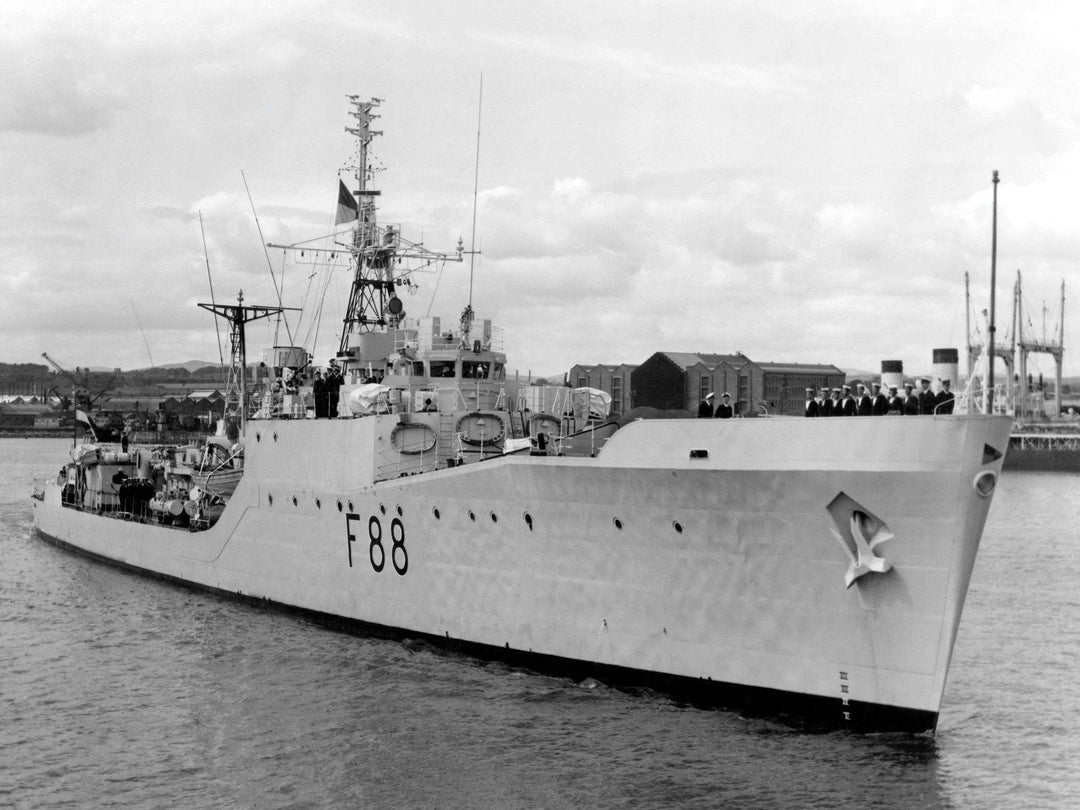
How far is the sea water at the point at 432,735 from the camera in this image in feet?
41.1

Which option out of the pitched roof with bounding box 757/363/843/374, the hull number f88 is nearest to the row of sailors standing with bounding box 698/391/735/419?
the hull number f88

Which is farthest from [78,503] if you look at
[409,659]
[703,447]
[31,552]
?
[703,447]

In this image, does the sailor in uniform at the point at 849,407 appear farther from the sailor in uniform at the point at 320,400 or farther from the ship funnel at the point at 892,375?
the sailor in uniform at the point at 320,400

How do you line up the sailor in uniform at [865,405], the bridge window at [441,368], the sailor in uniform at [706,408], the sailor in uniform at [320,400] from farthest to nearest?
the sailor in uniform at [320,400], the bridge window at [441,368], the sailor in uniform at [706,408], the sailor in uniform at [865,405]

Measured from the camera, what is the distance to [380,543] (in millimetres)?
18844

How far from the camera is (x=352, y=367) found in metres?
23.3

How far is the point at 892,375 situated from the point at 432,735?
25.0 feet

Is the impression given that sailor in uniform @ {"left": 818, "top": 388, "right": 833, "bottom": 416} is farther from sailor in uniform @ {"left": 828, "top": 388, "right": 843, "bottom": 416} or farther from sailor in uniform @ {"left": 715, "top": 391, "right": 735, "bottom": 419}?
sailor in uniform @ {"left": 715, "top": 391, "right": 735, "bottom": 419}

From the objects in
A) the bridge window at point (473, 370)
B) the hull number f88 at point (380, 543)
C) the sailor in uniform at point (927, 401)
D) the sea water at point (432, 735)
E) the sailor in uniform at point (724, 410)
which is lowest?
the sea water at point (432, 735)

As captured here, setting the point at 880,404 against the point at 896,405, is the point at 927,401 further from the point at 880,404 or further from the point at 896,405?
the point at 880,404

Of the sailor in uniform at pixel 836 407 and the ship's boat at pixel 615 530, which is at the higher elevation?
the sailor in uniform at pixel 836 407

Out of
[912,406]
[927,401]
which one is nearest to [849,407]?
[912,406]

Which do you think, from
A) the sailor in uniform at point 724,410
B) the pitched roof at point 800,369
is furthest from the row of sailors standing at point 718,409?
the pitched roof at point 800,369

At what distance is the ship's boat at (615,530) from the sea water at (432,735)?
25.4 inches
